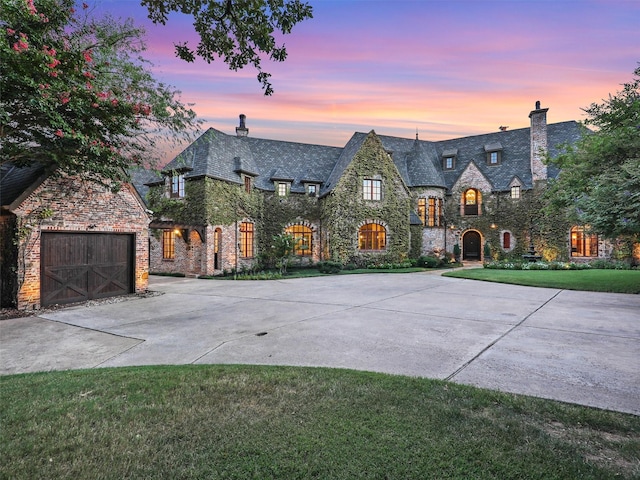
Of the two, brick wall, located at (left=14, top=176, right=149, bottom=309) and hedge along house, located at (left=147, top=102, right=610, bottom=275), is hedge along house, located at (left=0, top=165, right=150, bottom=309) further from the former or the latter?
hedge along house, located at (left=147, top=102, right=610, bottom=275)

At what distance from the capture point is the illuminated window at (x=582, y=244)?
78.6 feet

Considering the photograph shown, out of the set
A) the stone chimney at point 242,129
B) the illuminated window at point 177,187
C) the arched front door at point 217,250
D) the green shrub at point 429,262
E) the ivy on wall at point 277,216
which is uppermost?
the stone chimney at point 242,129

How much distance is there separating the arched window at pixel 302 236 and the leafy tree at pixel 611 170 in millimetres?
14500

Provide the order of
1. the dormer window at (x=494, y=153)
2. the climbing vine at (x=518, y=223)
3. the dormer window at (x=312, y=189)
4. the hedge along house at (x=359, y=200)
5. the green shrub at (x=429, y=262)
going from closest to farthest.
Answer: the hedge along house at (x=359, y=200) → the dormer window at (x=312, y=189) → the green shrub at (x=429, y=262) → the climbing vine at (x=518, y=223) → the dormer window at (x=494, y=153)

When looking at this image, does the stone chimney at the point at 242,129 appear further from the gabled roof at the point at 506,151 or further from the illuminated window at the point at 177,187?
the gabled roof at the point at 506,151

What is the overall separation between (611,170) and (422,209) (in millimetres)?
16282

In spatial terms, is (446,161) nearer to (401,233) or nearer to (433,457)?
(401,233)

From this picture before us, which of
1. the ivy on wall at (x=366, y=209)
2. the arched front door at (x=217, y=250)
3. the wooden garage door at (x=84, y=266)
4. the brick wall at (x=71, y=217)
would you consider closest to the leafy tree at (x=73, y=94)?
the brick wall at (x=71, y=217)

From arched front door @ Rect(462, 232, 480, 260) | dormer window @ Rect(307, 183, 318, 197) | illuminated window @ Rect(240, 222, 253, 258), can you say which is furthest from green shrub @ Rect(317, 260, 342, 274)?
arched front door @ Rect(462, 232, 480, 260)

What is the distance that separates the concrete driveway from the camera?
4.71 m

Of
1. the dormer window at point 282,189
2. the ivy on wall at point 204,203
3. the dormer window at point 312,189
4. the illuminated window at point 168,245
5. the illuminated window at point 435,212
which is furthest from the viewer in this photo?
the illuminated window at point 435,212

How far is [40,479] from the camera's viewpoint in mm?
2490

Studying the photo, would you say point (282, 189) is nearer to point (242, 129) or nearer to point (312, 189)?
point (312, 189)

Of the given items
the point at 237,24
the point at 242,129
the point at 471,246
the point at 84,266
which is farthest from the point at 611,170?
the point at 242,129
